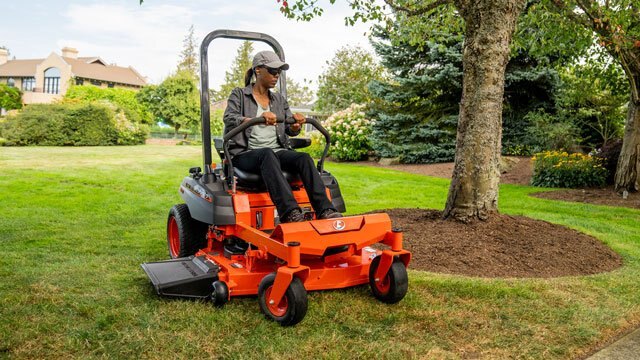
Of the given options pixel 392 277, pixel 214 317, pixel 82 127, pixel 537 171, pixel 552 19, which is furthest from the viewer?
pixel 82 127

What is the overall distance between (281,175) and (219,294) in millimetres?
865

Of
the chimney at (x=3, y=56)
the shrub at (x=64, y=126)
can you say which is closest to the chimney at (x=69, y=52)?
the chimney at (x=3, y=56)

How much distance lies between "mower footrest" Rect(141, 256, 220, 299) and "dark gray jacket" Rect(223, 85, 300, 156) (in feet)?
3.08

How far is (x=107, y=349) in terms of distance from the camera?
282cm

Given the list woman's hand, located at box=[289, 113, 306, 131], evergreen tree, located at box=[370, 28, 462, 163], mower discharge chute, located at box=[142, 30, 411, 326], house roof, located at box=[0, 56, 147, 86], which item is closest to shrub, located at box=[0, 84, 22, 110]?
house roof, located at box=[0, 56, 147, 86]

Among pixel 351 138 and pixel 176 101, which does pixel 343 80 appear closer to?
pixel 351 138

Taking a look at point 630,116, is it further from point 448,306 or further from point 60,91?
point 60,91

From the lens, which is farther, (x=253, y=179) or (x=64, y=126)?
(x=64, y=126)

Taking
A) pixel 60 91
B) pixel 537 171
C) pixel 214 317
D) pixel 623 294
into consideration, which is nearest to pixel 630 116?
pixel 537 171

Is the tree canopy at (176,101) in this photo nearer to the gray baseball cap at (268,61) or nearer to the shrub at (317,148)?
the shrub at (317,148)

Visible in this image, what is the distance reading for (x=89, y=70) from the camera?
2133 inches

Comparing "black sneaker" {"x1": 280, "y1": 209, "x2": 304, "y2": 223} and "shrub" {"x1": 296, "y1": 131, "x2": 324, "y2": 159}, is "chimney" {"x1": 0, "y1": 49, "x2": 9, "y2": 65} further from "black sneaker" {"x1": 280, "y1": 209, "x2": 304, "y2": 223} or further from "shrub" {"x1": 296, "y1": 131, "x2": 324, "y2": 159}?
"black sneaker" {"x1": 280, "y1": 209, "x2": 304, "y2": 223}

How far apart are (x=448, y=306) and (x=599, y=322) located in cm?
91

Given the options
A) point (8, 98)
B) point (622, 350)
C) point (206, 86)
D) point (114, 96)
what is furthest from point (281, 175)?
point (114, 96)
